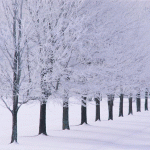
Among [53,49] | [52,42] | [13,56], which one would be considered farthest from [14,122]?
[52,42]

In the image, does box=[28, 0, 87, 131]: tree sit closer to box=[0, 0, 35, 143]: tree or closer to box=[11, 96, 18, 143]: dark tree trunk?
box=[0, 0, 35, 143]: tree

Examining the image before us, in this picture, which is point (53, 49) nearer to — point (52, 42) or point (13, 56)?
point (52, 42)

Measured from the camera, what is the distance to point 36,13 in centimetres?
1345

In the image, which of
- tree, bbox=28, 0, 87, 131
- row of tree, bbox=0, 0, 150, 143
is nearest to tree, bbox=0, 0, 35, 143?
row of tree, bbox=0, 0, 150, 143

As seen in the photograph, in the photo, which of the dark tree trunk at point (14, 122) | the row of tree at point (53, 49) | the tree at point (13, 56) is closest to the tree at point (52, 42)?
the row of tree at point (53, 49)

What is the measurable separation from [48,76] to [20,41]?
1864mm

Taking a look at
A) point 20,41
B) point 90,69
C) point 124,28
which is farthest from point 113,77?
point 20,41

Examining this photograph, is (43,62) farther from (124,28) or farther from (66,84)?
(124,28)

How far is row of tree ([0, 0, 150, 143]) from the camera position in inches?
477

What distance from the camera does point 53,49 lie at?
13180 millimetres

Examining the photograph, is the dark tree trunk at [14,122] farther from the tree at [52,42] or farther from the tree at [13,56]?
the tree at [52,42]

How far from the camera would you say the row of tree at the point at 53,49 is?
12125mm

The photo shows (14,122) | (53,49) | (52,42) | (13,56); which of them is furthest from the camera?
(52,42)

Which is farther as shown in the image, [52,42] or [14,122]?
[52,42]
